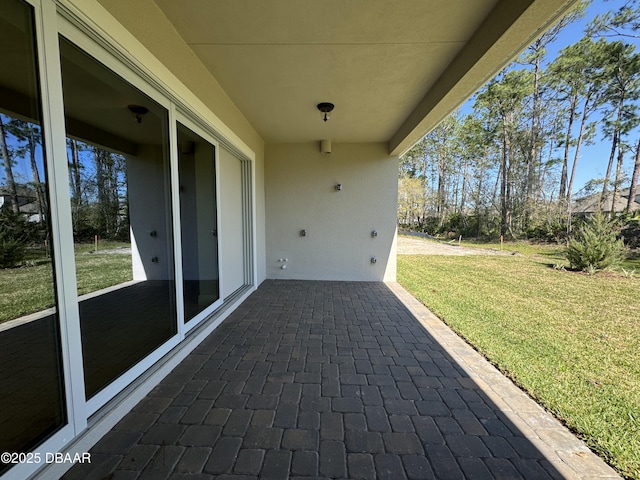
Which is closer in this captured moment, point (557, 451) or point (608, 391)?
point (557, 451)

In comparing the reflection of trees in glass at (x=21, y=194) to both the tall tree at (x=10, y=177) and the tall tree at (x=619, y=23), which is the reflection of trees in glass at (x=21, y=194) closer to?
the tall tree at (x=10, y=177)

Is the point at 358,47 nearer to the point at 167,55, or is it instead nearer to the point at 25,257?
the point at 167,55

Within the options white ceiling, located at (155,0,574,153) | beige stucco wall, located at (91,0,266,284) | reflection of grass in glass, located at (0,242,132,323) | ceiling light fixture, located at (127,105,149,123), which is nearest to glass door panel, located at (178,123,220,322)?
beige stucco wall, located at (91,0,266,284)

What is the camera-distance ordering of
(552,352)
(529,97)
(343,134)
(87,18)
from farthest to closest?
(529,97) < (343,134) < (552,352) < (87,18)

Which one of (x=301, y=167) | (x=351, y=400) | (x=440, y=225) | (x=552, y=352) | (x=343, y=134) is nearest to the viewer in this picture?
(x=351, y=400)

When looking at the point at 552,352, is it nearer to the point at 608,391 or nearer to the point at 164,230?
the point at 608,391

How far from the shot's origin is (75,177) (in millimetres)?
1580

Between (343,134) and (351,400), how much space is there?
4.23 m

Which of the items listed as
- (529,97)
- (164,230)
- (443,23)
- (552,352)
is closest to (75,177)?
(164,230)

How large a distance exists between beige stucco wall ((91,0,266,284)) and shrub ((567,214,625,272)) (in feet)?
28.0

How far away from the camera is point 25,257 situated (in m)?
1.32

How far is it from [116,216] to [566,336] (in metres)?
4.60

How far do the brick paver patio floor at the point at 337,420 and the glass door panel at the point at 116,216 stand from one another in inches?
18.3

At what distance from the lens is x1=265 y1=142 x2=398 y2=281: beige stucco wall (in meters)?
5.30
